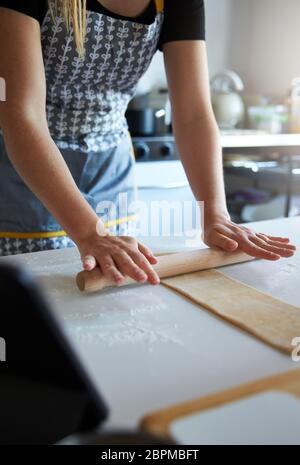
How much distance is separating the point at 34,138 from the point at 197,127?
365mm

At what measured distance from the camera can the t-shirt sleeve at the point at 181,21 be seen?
3.09ft

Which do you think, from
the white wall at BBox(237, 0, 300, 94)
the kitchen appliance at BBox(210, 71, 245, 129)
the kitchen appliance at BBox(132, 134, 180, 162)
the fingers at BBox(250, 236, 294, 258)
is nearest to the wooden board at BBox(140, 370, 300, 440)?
the fingers at BBox(250, 236, 294, 258)

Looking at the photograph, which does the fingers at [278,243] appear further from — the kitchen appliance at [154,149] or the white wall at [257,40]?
the white wall at [257,40]

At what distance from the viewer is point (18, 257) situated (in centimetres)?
82

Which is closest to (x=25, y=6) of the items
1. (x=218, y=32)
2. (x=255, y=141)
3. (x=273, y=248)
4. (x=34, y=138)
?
(x=34, y=138)

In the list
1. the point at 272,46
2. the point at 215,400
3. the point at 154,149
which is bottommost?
the point at 215,400

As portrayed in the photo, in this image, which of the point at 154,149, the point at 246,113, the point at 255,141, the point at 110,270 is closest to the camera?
the point at 110,270

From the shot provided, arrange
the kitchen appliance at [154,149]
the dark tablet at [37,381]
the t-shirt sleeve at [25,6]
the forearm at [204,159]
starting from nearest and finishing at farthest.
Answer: the dark tablet at [37,381] → the t-shirt sleeve at [25,6] → the forearm at [204,159] → the kitchen appliance at [154,149]

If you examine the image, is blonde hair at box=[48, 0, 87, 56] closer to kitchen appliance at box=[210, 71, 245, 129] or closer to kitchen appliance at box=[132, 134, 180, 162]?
kitchen appliance at box=[132, 134, 180, 162]

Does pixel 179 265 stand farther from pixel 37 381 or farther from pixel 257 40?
pixel 257 40

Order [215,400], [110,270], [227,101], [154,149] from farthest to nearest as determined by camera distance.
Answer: [227,101], [154,149], [110,270], [215,400]

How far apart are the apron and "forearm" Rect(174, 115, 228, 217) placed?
0.48ft

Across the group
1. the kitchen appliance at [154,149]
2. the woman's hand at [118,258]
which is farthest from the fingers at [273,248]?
the kitchen appliance at [154,149]

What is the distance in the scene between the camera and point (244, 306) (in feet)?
2.02
